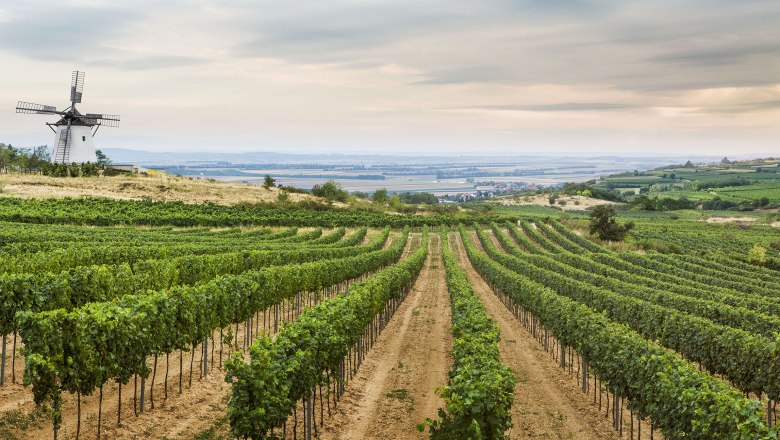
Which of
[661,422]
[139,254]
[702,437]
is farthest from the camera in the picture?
[139,254]

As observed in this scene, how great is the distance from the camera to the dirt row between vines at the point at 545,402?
66.8ft

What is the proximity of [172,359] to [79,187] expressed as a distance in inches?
3384

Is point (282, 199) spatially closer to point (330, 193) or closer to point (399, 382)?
point (330, 193)

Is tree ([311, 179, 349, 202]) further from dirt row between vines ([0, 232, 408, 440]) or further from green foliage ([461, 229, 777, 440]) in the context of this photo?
dirt row between vines ([0, 232, 408, 440])

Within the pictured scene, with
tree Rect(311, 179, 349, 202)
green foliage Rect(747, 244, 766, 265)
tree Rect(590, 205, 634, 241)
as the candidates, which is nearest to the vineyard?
green foliage Rect(747, 244, 766, 265)

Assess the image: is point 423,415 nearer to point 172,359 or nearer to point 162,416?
point 162,416

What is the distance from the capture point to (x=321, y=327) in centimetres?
2011

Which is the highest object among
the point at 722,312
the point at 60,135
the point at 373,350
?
the point at 60,135

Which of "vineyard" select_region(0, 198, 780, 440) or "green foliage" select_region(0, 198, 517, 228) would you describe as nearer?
"vineyard" select_region(0, 198, 780, 440)

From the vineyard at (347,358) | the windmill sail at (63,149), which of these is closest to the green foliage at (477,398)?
the vineyard at (347,358)

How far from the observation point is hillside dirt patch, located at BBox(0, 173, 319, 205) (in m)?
96.1

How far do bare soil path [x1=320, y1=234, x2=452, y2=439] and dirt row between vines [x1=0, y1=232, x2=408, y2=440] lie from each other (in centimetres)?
376


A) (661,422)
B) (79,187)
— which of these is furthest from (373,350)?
(79,187)

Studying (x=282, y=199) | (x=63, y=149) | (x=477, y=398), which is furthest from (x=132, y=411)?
(x=63, y=149)
